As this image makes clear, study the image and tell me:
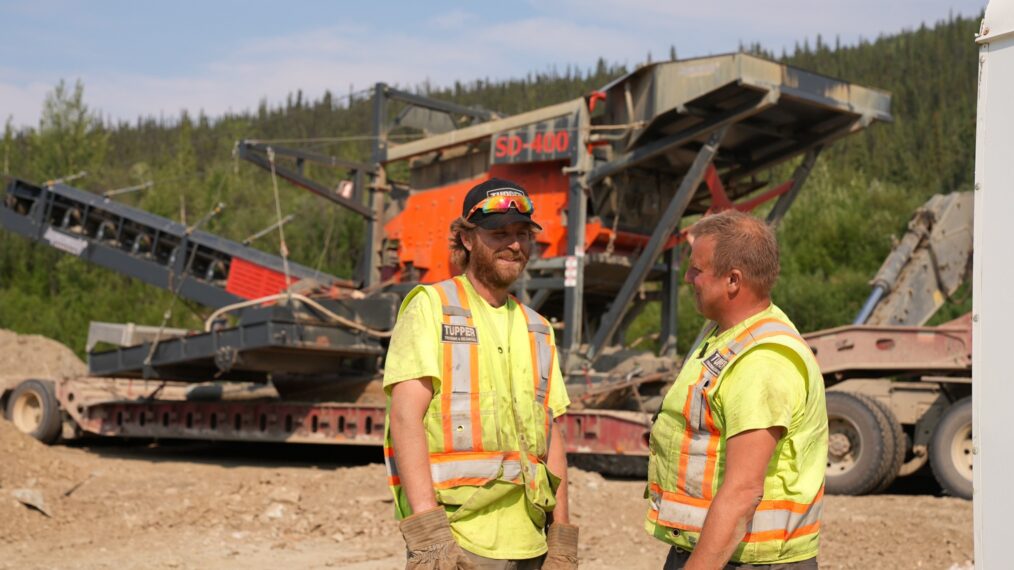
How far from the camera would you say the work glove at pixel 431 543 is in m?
3.33

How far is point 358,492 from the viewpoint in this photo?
1009cm

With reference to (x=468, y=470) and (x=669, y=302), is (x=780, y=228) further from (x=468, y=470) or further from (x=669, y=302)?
(x=468, y=470)

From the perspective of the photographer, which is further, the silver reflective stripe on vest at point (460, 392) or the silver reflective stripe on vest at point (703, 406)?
the silver reflective stripe on vest at point (460, 392)

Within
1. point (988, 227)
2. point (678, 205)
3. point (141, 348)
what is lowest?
point (141, 348)

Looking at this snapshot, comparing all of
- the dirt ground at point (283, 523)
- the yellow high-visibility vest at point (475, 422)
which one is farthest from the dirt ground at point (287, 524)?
the yellow high-visibility vest at point (475, 422)

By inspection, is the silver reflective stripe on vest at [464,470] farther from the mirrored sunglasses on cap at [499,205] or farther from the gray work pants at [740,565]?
the mirrored sunglasses on cap at [499,205]

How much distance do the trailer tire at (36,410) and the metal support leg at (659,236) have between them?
7291 millimetres

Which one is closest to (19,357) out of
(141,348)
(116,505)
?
(141,348)

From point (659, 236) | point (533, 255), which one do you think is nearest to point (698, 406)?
point (659, 236)

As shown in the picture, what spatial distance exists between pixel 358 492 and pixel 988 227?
779 cm

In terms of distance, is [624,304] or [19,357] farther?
[19,357]

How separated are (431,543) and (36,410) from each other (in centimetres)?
1367

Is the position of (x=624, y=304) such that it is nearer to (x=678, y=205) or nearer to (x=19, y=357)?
(x=678, y=205)

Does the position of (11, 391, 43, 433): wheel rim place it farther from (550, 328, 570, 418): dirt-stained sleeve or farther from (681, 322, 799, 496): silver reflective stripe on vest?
(681, 322, 799, 496): silver reflective stripe on vest
